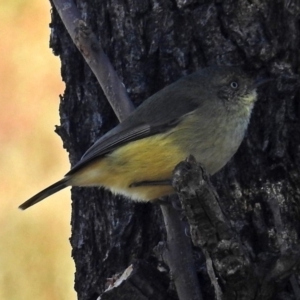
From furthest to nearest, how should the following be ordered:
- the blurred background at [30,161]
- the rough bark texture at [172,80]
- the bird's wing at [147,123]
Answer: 1. the blurred background at [30,161]
2. the bird's wing at [147,123]
3. the rough bark texture at [172,80]

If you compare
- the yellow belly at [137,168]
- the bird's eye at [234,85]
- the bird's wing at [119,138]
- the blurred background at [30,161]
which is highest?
the blurred background at [30,161]

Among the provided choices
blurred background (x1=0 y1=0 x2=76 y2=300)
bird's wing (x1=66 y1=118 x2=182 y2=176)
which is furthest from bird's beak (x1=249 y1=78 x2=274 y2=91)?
blurred background (x1=0 y1=0 x2=76 y2=300)

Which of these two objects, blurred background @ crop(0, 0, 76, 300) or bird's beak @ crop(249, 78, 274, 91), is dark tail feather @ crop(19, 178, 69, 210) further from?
blurred background @ crop(0, 0, 76, 300)

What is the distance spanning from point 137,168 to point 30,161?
3.00 meters

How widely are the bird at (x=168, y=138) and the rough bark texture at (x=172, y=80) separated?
0.09m

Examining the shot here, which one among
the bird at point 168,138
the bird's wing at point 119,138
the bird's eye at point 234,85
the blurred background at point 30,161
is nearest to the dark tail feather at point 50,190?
the bird at point 168,138

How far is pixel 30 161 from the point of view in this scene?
733 centimetres

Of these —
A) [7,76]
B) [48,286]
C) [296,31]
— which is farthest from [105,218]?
[7,76]

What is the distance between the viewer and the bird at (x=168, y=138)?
4.36 meters

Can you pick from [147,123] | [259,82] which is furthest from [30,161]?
[259,82]

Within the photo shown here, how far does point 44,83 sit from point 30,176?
799 millimetres

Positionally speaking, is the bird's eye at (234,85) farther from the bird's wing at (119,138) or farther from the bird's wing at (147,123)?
the bird's wing at (119,138)

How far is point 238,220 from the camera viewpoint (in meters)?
4.30

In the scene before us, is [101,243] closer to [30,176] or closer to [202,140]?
[202,140]
